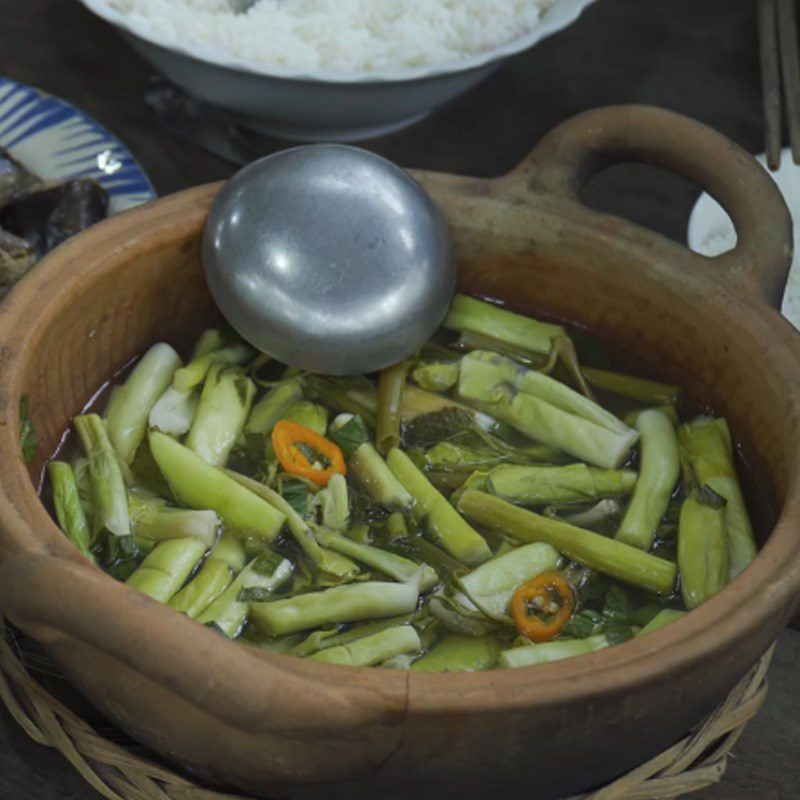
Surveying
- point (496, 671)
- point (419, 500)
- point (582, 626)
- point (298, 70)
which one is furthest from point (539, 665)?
point (298, 70)

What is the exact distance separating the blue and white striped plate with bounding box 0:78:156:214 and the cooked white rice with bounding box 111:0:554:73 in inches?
6.7

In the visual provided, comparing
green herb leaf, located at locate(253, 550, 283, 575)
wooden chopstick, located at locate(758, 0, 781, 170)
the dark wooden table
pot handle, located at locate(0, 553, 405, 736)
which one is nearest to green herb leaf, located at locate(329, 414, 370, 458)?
green herb leaf, located at locate(253, 550, 283, 575)

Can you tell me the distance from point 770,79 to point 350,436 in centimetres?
105

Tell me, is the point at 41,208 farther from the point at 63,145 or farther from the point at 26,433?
the point at 26,433

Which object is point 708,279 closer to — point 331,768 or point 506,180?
point 506,180

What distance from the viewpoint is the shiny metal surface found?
120cm

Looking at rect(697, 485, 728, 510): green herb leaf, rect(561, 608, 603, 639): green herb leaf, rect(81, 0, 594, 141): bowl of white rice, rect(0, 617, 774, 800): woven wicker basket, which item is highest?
rect(81, 0, 594, 141): bowl of white rice

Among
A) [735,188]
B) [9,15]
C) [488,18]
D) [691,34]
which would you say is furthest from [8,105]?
[691,34]

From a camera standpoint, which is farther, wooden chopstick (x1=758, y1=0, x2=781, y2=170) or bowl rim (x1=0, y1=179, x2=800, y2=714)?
wooden chopstick (x1=758, y1=0, x2=781, y2=170)

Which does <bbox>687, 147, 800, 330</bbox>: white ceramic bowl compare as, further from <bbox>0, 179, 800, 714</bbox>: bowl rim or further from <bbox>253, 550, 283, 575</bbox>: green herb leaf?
<bbox>253, 550, 283, 575</bbox>: green herb leaf

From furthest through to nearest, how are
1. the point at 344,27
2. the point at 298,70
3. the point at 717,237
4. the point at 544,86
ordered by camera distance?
1. the point at 544,86
2. the point at 344,27
3. the point at 717,237
4. the point at 298,70

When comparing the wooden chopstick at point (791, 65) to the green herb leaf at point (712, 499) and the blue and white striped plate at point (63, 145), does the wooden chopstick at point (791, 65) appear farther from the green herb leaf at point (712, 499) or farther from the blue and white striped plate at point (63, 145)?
the blue and white striped plate at point (63, 145)

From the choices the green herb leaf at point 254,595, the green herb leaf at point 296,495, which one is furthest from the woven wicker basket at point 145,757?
the green herb leaf at point 296,495

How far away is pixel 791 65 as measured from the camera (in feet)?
6.35
